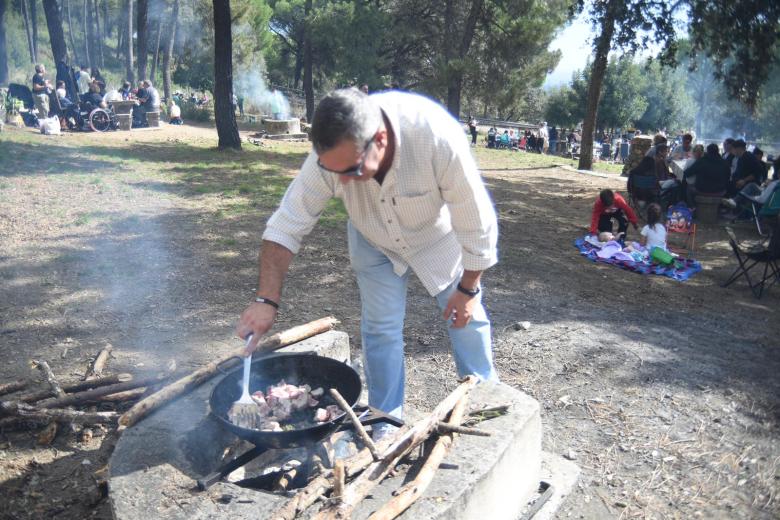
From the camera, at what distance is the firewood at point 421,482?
196 cm

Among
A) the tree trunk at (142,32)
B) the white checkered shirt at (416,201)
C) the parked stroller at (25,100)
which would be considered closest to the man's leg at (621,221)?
the white checkered shirt at (416,201)

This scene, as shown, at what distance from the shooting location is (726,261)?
26.1ft

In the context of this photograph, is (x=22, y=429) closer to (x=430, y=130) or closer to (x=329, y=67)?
(x=430, y=130)

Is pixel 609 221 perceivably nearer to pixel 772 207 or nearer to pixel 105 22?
pixel 772 207

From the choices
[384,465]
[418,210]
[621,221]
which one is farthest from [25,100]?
[384,465]

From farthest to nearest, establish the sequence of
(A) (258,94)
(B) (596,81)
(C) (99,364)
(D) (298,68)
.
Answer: (A) (258,94) → (D) (298,68) → (B) (596,81) → (C) (99,364)

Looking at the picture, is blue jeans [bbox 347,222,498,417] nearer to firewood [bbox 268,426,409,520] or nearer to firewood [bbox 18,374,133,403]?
firewood [bbox 268,426,409,520]

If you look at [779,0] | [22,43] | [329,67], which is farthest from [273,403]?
[22,43]

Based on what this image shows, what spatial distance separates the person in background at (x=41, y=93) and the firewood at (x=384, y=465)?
56.2 ft

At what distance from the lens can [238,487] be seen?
2119mm

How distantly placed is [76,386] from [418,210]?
2278mm

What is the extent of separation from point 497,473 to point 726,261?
6974 mm

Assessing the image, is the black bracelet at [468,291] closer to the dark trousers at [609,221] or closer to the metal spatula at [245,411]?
the metal spatula at [245,411]

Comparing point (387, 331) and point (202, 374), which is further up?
point (387, 331)
